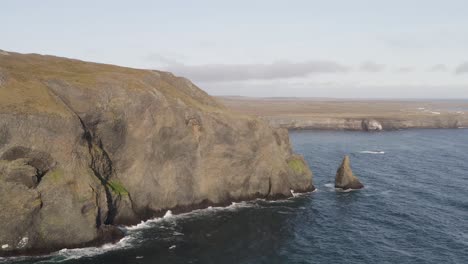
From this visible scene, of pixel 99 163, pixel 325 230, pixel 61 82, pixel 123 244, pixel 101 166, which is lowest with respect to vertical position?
pixel 325 230

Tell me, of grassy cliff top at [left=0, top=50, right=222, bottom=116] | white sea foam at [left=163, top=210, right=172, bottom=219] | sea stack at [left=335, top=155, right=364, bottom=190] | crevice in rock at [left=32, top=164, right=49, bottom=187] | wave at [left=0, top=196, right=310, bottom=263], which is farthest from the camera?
sea stack at [left=335, top=155, right=364, bottom=190]

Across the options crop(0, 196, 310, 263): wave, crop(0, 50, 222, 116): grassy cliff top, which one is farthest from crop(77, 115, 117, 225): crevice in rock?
crop(0, 50, 222, 116): grassy cliff top

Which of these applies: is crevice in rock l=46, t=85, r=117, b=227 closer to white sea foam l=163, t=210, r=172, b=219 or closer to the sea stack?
white sea foam l=163, t=210, r=172, b=219

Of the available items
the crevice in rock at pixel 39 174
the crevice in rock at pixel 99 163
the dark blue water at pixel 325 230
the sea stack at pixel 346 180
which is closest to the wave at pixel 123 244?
the dark blue water at pixel 325 230

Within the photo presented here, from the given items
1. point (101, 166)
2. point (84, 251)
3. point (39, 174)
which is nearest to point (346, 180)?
point (101, 166)

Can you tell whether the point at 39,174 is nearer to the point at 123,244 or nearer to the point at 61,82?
the point at 123,244

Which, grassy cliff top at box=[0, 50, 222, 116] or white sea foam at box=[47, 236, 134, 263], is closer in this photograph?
white sea foam at box=[47, 236, 134, 263]
